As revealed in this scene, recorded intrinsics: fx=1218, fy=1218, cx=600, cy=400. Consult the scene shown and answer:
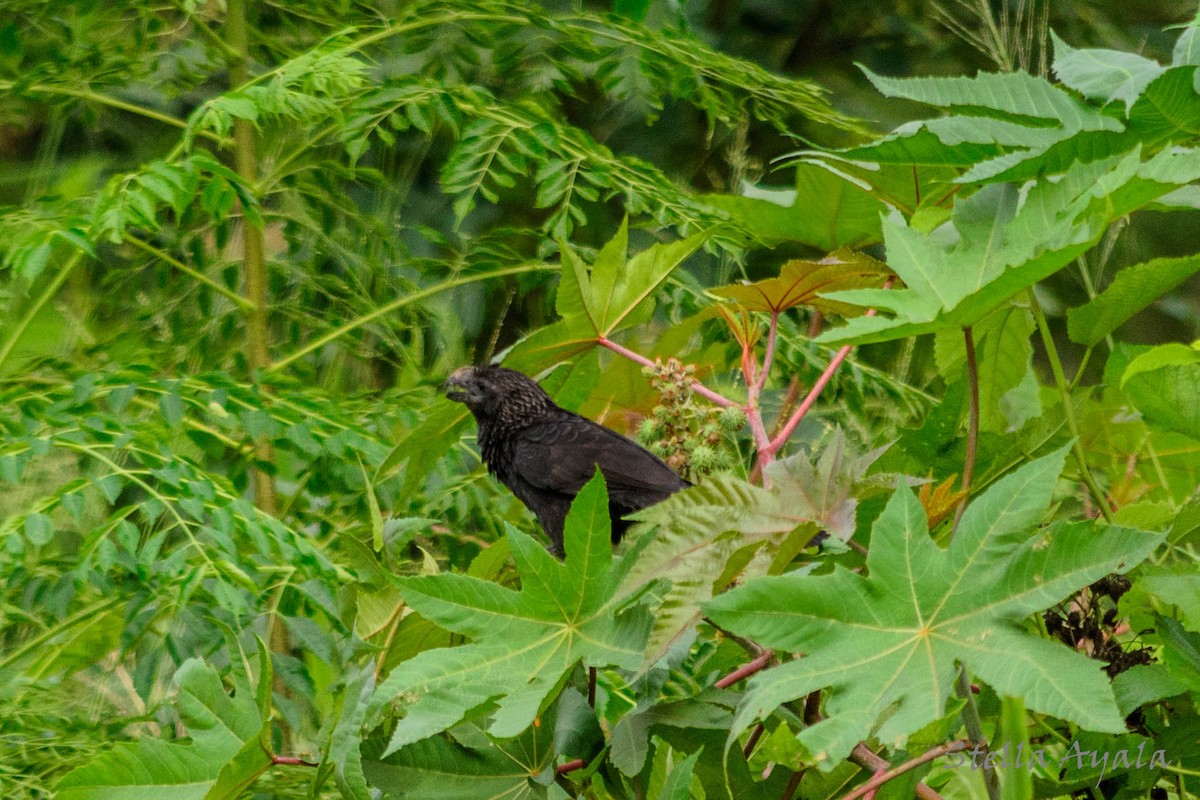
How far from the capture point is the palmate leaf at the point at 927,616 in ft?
1.87

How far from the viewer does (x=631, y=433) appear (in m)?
1.26

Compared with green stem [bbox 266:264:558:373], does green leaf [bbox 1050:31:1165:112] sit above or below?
above

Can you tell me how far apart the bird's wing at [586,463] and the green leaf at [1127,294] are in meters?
0.82

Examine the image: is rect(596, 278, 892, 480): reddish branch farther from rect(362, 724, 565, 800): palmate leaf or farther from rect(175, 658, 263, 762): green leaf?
rect(175, 658, 263, 762): green leaf

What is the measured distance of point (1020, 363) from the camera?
3.37 feet

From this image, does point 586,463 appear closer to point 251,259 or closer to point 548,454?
point 548,454

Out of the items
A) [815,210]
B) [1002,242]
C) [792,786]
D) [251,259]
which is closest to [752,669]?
[792,786]

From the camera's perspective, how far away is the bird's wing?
1.70m

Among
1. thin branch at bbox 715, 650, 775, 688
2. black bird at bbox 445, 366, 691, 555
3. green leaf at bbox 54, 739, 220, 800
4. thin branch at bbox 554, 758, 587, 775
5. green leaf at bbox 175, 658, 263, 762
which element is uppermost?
thin branch at bbox 715, 650, 775, 688

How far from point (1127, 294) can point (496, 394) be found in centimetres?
110

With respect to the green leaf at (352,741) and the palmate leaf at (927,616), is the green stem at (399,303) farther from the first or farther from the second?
the palmate leaf at (927,616)

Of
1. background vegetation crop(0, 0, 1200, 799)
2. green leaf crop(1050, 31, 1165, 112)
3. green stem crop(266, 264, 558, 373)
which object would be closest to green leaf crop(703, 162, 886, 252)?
background vegetation crop(0, 0, 1200, 799)

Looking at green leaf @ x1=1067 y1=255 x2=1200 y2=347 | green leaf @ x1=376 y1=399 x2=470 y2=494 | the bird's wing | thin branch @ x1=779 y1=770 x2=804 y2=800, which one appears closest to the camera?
thin branch @ x1=779 y1=770 x2=804 y2=800

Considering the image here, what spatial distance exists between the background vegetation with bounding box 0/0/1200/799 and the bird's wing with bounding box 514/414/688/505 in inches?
4.3
